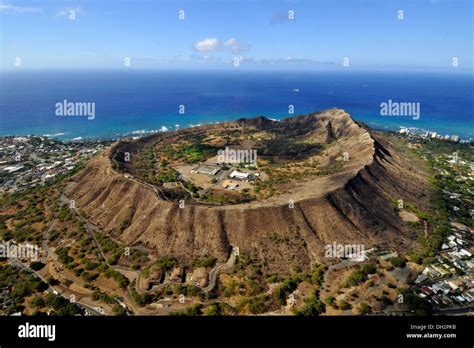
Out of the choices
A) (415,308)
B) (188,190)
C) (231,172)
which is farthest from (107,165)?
(415,308)

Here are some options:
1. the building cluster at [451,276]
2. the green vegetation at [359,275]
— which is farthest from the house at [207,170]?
the building cluster at [451,276]

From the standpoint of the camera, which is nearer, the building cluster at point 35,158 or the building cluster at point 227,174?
the building cluster at point 227,174

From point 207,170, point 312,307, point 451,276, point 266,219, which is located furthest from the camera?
point 207,170

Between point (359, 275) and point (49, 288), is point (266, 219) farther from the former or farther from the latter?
point (49, 288)

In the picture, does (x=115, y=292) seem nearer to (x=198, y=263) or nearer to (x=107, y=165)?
(x=198, y=263)

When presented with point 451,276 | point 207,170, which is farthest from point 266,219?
point 207,170

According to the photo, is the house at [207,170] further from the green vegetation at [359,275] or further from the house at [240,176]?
the green vegetation at [359,275]
